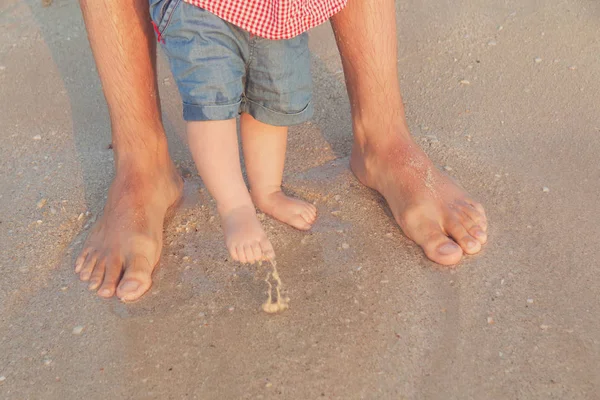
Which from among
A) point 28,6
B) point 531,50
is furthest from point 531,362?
point 28,6

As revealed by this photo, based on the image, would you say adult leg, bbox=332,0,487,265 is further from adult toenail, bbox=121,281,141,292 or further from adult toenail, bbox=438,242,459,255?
adult toenail, bbox=121,281,141,292

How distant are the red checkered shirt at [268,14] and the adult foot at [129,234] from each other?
62 cm

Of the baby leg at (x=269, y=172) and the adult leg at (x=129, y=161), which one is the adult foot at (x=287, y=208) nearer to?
the baby leg at (x=269, y=172)

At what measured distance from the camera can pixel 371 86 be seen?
209cm

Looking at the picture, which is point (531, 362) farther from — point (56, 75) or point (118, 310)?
point (56, 75)

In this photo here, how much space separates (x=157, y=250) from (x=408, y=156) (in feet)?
2.65

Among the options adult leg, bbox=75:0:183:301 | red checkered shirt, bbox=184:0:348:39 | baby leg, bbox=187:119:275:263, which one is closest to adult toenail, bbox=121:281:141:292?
adult leg, bbox=75:0:183:301

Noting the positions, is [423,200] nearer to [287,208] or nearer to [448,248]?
[448,248]

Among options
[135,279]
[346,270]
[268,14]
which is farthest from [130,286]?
[268,14]

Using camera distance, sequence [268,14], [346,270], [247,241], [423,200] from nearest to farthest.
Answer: [268,14] < [247,241] < [346,270] < [423,200]

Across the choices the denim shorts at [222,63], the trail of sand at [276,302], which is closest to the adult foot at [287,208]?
the trail of sand at [276,302]

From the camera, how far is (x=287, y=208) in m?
2.06

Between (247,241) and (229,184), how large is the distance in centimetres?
16

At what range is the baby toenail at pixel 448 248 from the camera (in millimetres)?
1902
